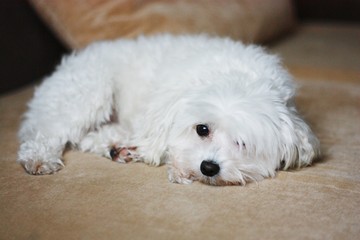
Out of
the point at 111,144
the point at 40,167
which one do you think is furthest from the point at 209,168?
the point at 40,167

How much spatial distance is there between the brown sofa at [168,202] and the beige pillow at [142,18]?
0.87m

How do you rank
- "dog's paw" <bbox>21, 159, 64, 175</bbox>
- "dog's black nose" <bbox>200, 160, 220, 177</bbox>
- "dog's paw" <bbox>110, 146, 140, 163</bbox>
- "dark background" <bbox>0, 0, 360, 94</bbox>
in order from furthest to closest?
"dark background" <bbox>0, 0, 360, 94</bbox> < "dog's paw" <bbox>110, 146, 140, 163</bbox> < "dog's paw" <bbox>21, 159, 64, 175</bbox> < "dog's black nose" <bbox>200, 160, 220, 177</bbox>

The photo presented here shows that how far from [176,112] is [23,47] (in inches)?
55.1

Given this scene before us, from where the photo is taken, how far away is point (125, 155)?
2029 mm

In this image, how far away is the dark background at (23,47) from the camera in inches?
110

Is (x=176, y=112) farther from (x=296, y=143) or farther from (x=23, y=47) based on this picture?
(x=23, y=47)

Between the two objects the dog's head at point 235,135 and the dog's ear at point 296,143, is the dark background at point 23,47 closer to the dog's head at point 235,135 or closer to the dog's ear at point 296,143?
the dog's head at point 235,135

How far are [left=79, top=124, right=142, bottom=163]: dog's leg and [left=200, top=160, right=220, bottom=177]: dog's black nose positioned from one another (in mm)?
349

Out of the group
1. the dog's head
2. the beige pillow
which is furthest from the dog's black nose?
the beige pillow

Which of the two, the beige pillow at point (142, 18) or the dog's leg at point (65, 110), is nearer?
the dog's leg at point (65, 110)

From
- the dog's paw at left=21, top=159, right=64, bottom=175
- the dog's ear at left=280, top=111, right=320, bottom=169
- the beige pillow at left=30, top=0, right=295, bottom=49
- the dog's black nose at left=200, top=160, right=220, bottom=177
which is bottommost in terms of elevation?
the dog's paw at left=21, top=159, right=64, bottom=175

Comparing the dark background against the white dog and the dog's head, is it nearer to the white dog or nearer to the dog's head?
the white dog

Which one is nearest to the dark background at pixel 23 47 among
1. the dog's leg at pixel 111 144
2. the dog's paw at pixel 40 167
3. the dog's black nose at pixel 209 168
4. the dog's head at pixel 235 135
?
the dog's leg at pixel 111 144

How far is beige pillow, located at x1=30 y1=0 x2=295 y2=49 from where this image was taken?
290cm
